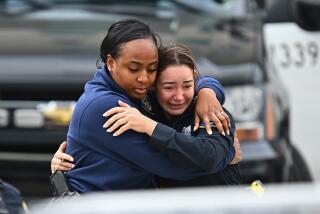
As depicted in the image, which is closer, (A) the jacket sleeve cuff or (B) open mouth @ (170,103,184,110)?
(A) the jacket sleeve cuff

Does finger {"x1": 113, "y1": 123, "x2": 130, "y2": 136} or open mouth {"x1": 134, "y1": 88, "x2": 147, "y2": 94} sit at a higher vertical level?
open mouth {"x1": 134, "y1": 88, "x2": 147, "y2": 94}

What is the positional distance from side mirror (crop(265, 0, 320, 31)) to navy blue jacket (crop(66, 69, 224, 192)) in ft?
10.3

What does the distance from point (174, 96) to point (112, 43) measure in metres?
0.24

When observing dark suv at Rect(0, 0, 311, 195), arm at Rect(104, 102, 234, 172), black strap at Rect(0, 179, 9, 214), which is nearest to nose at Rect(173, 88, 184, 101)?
arm at Rect(104, 102, 234, 172)

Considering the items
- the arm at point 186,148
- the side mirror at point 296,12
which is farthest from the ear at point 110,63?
the side mirror at point 296,12

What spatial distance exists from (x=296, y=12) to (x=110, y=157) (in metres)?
3.35

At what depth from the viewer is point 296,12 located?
19.1ft

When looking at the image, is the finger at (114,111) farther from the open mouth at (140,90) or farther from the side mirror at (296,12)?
the side mirror at (296,12)

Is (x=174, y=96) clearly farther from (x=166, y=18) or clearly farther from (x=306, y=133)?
(x=306, y=133)

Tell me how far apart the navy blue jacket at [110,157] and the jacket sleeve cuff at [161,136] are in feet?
0.11

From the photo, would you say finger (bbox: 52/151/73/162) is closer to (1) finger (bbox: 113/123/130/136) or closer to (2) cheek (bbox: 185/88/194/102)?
(1) finger (bbox: 113/123/130/136)

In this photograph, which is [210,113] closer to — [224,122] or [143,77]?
[224,122]

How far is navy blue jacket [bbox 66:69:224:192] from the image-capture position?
2691 millimetres

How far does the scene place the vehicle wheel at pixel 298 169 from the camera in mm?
5668
